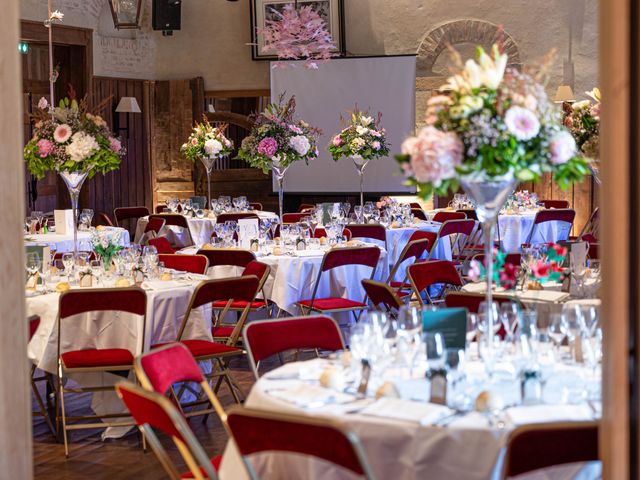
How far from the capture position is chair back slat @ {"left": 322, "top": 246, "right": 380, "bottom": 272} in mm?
7770

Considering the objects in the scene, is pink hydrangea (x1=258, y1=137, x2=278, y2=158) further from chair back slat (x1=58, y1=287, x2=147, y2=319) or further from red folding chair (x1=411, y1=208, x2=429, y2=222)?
chair back slat (x1=58, y1=287, x2=147, y2=319)

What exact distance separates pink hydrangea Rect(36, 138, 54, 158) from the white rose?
5.64 m

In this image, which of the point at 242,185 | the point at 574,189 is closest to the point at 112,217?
the point at 242,185

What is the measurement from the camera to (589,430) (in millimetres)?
2973

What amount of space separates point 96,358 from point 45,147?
207 centimetres

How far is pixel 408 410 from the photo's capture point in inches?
132

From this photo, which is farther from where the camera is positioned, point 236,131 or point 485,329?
point 236,131

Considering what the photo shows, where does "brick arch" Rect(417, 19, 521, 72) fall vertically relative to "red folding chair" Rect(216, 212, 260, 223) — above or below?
above

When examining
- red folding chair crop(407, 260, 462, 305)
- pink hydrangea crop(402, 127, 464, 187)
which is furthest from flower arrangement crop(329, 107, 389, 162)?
pink hydrangea crop(402, 127, 464, 187)

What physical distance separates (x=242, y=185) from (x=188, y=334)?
32.2 ft

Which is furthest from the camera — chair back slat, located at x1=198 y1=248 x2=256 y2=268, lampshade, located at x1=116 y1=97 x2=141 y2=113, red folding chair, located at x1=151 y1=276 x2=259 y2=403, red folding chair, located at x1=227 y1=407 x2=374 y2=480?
lampshade, located at x1=116 y1=97 x2=141 y2=113

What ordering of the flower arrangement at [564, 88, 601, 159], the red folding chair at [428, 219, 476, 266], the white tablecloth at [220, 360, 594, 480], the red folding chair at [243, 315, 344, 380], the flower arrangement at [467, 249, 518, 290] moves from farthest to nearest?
the red folding chair at [428, 219, 476, 266], the flower arrangement at [564, 88, 601, 159], the red folding chair at [243, 315, 344, 380], the flower arrangement at [467, 249, 518, 290], the white tablecloth at [220, 360, 594, 480]

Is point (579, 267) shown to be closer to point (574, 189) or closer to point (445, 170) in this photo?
point (445, 170)

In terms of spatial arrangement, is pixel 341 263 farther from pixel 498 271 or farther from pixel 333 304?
pixel 498 271
